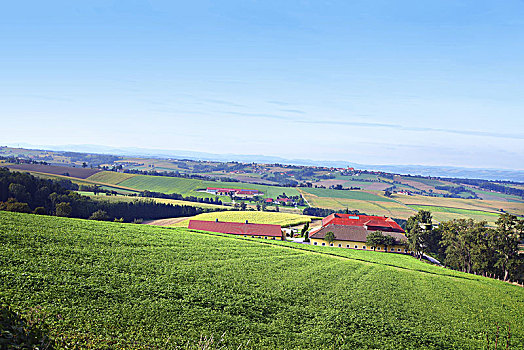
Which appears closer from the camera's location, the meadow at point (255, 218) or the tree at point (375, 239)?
the tree at point (375, 239)

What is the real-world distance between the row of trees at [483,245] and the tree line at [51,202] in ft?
208

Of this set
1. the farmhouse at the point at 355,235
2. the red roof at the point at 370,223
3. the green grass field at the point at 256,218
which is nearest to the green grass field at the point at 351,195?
the green grass field at the point at 256,218

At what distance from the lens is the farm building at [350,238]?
6625 centimetres

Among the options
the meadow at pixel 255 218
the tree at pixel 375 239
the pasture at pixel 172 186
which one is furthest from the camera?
the pasture at pixel 172 186

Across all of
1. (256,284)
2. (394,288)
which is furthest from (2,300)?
(394,288)

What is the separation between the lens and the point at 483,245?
53.3m

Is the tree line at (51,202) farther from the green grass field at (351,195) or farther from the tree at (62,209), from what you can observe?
the green grass field at (351,195)

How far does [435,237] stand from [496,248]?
1637cm

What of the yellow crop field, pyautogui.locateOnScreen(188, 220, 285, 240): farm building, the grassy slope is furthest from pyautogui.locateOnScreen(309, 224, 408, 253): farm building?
the yellow crop field

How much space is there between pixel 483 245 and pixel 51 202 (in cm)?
8025

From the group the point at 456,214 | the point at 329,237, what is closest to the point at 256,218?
the point at 329,237

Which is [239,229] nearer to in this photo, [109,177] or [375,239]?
[375,239]

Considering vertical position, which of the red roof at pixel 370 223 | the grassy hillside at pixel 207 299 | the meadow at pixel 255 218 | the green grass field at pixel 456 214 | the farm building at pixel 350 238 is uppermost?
the grassy hillside at pixel 207 299

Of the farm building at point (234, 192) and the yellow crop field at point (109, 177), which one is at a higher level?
the yellow crop field at point (109, 177)
